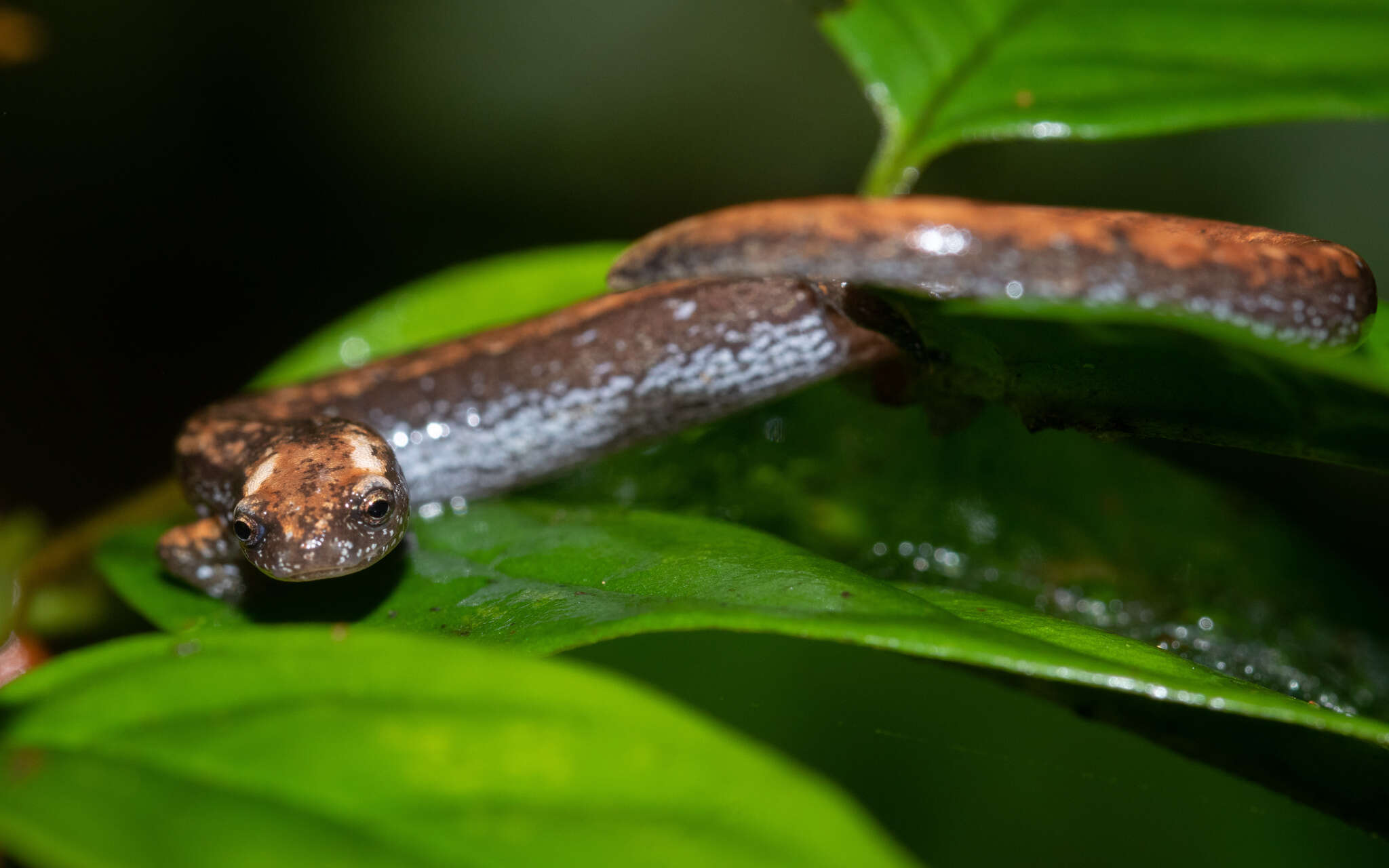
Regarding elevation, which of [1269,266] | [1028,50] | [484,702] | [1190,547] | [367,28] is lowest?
[1190,547]

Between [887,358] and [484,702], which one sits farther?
[887,358]

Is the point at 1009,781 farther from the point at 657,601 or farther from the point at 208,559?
the point at 208,559

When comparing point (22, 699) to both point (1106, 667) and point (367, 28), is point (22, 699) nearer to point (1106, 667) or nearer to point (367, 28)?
point (1106, 667)

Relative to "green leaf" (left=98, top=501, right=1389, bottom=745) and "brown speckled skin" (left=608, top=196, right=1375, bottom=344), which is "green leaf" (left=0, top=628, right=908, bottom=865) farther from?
"brown speckled skin" (left=608, top=196, right=1375, bottom=344)

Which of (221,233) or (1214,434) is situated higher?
A: (221,233)

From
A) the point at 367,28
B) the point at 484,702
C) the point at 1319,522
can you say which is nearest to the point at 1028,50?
the point at 484,702

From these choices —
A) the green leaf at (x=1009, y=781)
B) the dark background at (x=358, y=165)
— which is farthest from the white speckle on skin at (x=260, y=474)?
the green leaf at (x=1009, y=781)

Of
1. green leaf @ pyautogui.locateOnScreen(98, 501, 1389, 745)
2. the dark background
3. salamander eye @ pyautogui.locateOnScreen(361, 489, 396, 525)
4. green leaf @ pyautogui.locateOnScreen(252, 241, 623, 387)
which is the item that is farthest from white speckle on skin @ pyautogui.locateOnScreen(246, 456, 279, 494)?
the dark background
